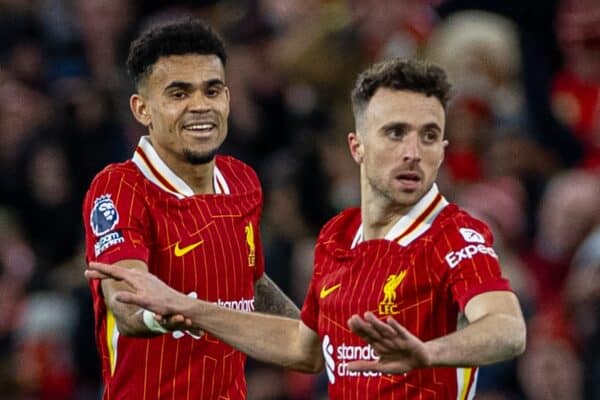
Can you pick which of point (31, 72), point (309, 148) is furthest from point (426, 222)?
point (31, 72)

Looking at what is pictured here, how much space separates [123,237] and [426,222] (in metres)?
1.21

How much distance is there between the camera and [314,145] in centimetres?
1245

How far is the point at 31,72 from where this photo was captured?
1448 cm

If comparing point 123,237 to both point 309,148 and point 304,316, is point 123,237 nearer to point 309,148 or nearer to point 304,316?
point 304,316

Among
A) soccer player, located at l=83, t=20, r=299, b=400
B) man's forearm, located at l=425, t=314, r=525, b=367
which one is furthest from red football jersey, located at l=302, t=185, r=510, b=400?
soccer player, located at l=83, t=20, r=299, b=400

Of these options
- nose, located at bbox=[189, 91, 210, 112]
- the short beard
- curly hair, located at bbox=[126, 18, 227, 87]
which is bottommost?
the short beard

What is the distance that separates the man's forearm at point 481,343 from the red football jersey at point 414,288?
0.74 ft

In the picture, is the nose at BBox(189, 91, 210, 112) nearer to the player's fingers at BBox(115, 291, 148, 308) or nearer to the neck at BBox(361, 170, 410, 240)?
the neck at BBox(361, 170, 410, 240)

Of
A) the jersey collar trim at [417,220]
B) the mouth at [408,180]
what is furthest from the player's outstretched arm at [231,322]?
the mouth at [408,180]

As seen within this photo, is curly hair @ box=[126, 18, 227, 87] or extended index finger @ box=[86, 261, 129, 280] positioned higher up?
curly hair @ box=[126, 18, 227, 87]

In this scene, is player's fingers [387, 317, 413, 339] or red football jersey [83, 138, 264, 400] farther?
red football jersey [83, 138, 264, 400]

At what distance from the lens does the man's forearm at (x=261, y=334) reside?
22.0 ft

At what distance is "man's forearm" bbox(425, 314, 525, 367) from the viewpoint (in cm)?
607

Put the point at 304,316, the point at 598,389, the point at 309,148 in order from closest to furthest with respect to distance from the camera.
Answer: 1. the point at 304,316
2. the point at 598,389
3. the point at 309,148
